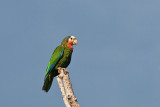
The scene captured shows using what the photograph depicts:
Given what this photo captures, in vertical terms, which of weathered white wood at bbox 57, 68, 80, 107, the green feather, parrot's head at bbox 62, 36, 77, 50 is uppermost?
parrot's head at bbox 62, 36, 77, 50

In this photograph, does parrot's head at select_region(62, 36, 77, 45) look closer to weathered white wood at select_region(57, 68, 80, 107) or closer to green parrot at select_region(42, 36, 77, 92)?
green parrot at select_region(42, 36, 77, 92)

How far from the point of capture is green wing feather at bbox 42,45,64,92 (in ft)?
32.4

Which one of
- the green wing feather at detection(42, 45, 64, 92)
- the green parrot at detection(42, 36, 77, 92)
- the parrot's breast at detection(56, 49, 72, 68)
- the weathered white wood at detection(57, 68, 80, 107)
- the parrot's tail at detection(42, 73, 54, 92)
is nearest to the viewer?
the weathered white wood at detection(57, 68, 80, 107)

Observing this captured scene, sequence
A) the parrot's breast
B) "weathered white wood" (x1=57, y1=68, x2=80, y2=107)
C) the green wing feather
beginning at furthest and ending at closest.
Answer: the parrot's breast < the green wing feather < "weathered white wood" (x1=57, y1=68, x2=80, y2=107)

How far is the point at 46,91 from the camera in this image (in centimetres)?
977

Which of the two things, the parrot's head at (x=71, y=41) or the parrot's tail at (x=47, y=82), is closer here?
the parrot's tail at (x=47, y=82)

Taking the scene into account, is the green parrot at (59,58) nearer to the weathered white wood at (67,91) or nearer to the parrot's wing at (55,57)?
the parrot's wing at (55,57)

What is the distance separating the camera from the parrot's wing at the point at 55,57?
1025cm

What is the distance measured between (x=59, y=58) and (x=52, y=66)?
1.46 ft

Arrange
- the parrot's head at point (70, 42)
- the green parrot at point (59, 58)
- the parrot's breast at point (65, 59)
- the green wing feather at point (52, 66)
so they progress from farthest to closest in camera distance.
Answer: the parrot's head at point (70, 42) → the parrot's breast at point (65, 59) → the green parrot at point (59, 58) → the green wing feather at point (52, 66)

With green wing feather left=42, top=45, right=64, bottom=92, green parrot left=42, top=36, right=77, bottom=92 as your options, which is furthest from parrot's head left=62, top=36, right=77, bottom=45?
green wing feather left=42, top=45, right=64, bottom=92

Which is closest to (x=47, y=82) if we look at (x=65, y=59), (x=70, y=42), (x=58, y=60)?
(x=58, y=60)

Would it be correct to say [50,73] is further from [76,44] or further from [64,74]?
[64,74]

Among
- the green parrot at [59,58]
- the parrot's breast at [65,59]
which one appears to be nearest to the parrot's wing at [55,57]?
the green parrot at [59,58]
